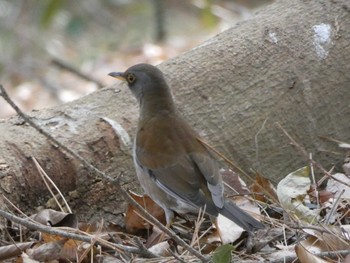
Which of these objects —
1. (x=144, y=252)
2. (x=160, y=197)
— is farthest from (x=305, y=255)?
(x=160, y=197)

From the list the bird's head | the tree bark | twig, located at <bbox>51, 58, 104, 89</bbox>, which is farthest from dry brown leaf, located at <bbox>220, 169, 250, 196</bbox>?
twig, located at <bbox>51, 58, 104, 89</bbox>

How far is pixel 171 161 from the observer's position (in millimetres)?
4625

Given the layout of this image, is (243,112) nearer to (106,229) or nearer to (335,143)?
(335,143)

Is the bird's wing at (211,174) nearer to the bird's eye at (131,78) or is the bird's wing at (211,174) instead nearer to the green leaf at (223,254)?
the green leaf at (223,254)

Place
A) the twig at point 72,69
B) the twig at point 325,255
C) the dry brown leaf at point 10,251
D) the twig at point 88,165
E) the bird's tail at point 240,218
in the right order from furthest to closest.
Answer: the twig at point 72,69 < the dry brown leaf at point 10,251 < the bird's tail at point 240,218 < the twig at point 325,255 < the twig at point 88,165

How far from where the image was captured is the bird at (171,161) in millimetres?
4406

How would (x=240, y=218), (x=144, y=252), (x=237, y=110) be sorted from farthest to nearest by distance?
1. (x=237, y=110)
2. (x=240, y=218)
3. (x=144, y=252)

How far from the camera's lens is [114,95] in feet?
17.8

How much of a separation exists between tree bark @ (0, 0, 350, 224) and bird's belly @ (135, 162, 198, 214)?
28 centimetres

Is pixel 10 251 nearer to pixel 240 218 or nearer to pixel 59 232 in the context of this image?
pixel 59 232

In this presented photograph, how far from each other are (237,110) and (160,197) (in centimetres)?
91

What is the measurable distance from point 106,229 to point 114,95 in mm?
936

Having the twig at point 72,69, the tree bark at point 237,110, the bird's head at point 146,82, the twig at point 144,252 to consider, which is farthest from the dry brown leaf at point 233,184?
the twig at point 72,69

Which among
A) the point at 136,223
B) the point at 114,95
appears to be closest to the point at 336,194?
the point at 136,223
